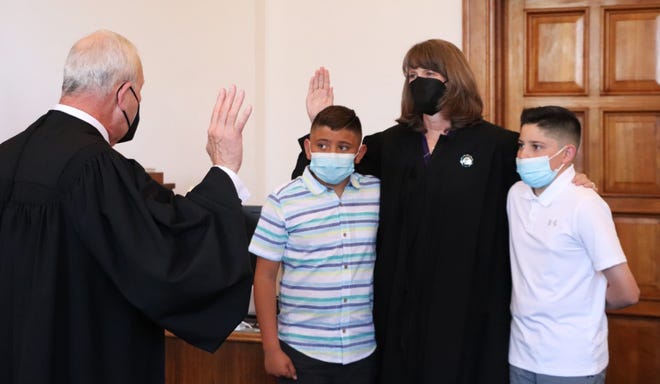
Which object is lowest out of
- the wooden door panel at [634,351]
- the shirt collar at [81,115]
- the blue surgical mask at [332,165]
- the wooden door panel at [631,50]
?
the wooden door panel at [634,351]

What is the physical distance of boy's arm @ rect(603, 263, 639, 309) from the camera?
2451 mm

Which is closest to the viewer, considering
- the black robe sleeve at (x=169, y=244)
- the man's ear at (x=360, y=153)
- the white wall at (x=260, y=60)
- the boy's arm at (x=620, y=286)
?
the black robe sleeve at (x=169, y=244)

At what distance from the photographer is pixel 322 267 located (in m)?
2.69

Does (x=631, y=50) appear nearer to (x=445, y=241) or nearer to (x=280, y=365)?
(x=445, y=241)

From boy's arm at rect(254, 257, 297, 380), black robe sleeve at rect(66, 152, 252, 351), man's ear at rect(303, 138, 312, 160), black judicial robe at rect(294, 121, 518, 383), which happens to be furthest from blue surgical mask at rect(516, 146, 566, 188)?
black robe sleeve at rect(66, 152, 252, 351)

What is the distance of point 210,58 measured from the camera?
14.6 feet

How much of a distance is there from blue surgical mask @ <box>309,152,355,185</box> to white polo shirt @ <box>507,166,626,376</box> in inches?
23.7

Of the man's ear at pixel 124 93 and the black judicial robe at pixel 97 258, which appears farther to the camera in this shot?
the man's ear at pixel 124 93

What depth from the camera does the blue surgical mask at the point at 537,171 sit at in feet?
8.44

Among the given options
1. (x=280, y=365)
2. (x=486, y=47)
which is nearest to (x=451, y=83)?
(x=280, y=365)

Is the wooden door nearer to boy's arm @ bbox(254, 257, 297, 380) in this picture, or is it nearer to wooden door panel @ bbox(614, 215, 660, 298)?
wooden door panel @ bbox(614, 215, 660, 298)

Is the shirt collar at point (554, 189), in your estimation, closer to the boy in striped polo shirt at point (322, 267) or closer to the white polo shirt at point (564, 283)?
the white polo shirt at point (564, 283)

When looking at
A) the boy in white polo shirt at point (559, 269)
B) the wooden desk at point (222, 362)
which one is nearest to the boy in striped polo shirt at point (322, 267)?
the boy in white polo shirt at point (559, 269)

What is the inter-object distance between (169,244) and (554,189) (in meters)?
1.26
